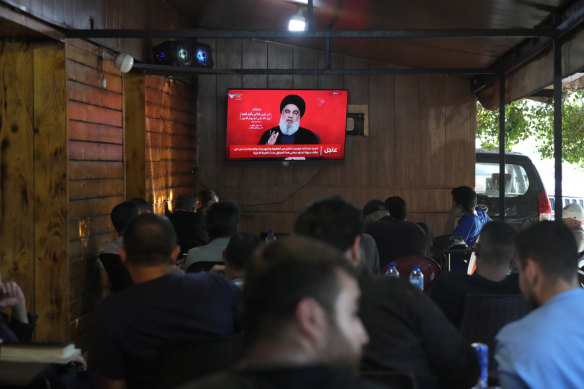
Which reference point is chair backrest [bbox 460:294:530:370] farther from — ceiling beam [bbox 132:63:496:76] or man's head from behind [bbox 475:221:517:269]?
ceiling beam [bbox 132:63:496:76]

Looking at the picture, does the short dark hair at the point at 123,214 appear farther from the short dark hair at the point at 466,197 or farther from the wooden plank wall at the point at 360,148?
the wooden plank wall at the point at 360,148

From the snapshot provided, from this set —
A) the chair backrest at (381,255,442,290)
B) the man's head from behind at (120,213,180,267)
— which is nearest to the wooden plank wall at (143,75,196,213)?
the chair backrest at (381,255,442,290)

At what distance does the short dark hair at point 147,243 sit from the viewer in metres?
2.49

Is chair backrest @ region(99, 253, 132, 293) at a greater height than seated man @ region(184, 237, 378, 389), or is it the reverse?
seated man @ region(184, 237, 378, 389)

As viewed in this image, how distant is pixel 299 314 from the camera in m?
1.10

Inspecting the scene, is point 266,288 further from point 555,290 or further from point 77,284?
point 77,284

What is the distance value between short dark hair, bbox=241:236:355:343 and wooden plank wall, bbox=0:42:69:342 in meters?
3.92

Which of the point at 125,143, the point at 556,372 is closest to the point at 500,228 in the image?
the point at 556,372

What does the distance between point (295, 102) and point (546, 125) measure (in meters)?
6.94

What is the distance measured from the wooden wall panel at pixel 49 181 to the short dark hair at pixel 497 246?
2.85 m

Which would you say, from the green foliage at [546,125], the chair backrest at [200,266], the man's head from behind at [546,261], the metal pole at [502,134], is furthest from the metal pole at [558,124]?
the green foliage at [546,125]

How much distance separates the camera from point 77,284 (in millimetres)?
5145

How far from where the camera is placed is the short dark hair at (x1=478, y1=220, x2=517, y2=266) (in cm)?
309

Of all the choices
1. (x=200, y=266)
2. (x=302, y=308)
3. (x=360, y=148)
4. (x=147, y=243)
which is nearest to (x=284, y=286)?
(x=302, y=308)
